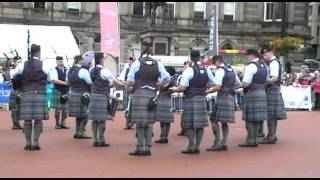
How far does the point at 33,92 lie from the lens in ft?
35.7

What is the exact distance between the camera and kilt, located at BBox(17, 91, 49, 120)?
35.4ft

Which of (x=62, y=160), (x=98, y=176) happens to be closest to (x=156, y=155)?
(x=62, y=160)

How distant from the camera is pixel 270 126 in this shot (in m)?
12.5

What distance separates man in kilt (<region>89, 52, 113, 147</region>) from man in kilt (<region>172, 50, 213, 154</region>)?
59.5 inches

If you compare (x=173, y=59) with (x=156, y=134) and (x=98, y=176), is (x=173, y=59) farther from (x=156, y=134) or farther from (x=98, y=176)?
(x=98, y=176)

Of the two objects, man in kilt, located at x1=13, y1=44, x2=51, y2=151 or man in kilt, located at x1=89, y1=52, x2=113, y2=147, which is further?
man in kilt, located at x1=89, y1=52, x2=113, y2=147

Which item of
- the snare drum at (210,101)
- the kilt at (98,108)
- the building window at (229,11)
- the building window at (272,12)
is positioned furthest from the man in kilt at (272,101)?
the building window at (272,12)

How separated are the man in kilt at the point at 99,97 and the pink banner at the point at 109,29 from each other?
29.9 ft

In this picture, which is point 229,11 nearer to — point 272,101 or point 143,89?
point 272,101

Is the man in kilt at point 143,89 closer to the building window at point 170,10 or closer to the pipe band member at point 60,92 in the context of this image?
the pipe band member at point 60,92

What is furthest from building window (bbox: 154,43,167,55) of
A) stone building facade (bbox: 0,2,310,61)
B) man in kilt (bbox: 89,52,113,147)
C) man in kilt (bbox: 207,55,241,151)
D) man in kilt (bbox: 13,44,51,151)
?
man in kilt (bbox: 13,44,51,151)

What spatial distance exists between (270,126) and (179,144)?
191 cm

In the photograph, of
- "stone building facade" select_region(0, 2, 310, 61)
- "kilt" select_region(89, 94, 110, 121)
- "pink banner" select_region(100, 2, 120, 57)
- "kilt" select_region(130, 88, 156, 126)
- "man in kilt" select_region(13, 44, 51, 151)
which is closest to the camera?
"kilt" select_region(130, 88, 156, 126)

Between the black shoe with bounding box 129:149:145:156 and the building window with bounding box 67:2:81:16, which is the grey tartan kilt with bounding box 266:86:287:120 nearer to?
the black shoe with bounding box 129:149:145:156
